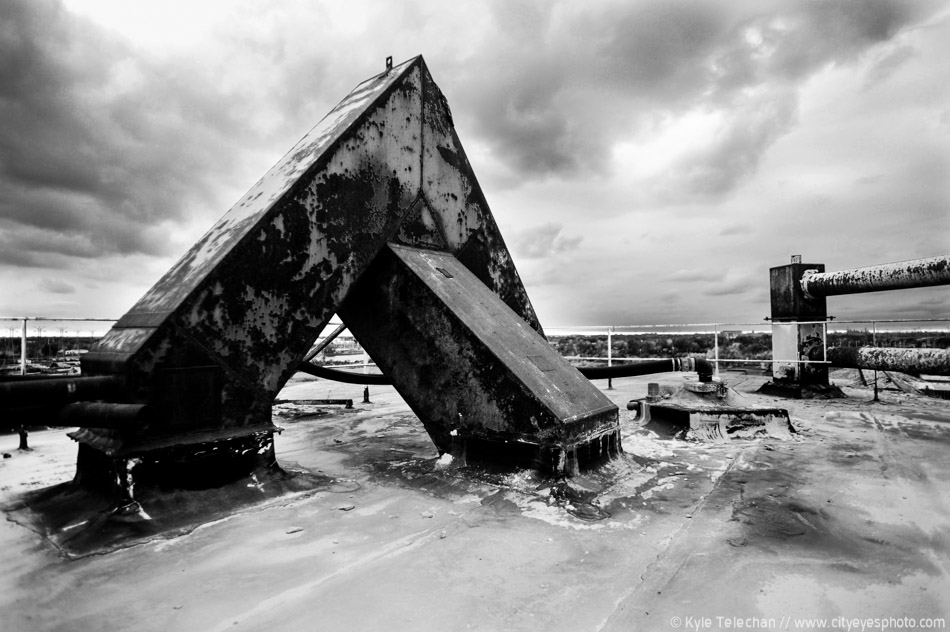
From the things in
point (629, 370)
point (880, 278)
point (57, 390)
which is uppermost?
point (880, 278)

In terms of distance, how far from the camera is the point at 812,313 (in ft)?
27.6

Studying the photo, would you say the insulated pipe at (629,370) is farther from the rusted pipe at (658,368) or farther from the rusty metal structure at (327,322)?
the rusty metal structure at (327,322)

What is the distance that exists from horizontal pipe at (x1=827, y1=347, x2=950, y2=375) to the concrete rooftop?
2.69 m

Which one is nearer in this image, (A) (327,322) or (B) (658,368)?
(A) (327,322)

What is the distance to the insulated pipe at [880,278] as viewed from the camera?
21.5 feet

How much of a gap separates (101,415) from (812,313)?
30.5 feet

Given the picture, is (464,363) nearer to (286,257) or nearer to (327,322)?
(327,322)

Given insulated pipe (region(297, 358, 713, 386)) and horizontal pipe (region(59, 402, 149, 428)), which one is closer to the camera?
horizontal pipe (region(59, 402, 149, 428))

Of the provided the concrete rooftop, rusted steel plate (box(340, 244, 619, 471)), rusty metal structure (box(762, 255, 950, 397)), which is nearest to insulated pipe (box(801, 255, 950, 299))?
rusty metal structure (box(762, 255, 950, 397))

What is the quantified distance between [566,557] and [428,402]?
1652 millimetres

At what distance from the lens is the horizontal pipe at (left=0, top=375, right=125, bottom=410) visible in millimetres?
2104

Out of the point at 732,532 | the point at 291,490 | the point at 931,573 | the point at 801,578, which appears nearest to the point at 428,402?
the point at 291,490

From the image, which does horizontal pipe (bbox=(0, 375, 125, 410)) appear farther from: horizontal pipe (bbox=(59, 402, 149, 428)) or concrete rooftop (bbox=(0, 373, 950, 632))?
concrete rooftop (bbox=(0, 373, 950, 632))

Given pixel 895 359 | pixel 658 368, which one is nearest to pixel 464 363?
pixel 658 368
